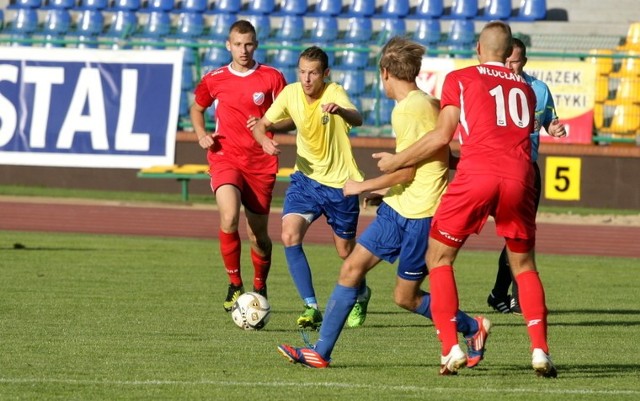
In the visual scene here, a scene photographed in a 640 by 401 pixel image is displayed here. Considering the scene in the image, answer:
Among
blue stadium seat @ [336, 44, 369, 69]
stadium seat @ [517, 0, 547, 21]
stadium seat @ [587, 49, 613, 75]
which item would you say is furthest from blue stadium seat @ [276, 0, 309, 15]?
stadium seat @ [587, 49, 613, 75]

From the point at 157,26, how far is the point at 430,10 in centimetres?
537

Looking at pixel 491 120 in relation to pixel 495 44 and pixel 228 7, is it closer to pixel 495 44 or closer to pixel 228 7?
pixel 495 44

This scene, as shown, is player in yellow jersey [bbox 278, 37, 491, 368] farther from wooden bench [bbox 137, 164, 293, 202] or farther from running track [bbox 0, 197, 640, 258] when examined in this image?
wooden bench [bbox 137, 164, 293, 202]

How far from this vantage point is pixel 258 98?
11.0m

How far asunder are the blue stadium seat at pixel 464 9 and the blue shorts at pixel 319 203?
55.4 feet

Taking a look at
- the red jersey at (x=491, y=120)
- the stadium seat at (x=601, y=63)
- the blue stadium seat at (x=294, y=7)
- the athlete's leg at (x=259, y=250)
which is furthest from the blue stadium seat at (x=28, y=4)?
the red jersey at (x=491, y=120)

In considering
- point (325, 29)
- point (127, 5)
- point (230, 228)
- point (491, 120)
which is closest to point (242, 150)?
point (230, 228)

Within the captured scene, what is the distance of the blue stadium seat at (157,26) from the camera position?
26.5m

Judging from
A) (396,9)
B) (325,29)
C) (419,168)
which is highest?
(396,9)

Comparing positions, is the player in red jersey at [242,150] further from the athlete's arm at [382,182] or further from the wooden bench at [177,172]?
the wooden bench at [177,172]

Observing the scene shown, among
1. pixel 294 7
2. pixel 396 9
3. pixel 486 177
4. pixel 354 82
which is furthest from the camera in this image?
pixel 294 7

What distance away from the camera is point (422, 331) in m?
9.91

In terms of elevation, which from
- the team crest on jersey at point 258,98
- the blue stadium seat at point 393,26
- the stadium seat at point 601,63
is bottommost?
the team crest on jersey at point 258,98

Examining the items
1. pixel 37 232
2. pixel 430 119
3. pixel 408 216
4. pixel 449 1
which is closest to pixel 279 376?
A: pixel 408 216
